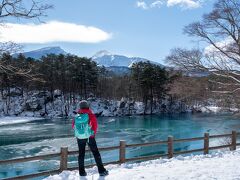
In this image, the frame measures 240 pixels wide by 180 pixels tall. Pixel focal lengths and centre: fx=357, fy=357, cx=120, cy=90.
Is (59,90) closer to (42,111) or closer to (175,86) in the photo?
(42,111)

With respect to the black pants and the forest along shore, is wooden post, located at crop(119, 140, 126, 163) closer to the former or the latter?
the black pants

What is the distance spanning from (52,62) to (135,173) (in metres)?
67.2

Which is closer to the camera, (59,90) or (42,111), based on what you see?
(42,111)

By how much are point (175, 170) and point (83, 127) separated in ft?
9.64

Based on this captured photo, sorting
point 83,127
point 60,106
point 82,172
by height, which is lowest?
point 82,172

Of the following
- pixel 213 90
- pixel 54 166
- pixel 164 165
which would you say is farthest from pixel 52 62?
pixel 164 165

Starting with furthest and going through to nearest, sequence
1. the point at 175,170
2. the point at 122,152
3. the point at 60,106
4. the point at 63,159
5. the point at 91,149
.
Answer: the point at 60,106 < the point at 122,152 < the point at 175,170 < the point at 63,159 < the point at 91,149

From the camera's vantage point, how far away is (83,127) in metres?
8.45

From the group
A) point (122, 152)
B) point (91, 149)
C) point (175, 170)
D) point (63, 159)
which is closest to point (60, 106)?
point (122, 152)

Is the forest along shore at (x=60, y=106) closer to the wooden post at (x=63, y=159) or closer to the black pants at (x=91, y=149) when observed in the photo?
the wooden post at (x=63, y=159)

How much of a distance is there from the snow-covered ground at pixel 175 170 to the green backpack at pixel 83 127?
101 cm

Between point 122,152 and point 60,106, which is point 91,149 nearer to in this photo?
point 122,152

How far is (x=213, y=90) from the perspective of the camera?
640 inches

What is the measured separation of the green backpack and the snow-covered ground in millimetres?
1013
